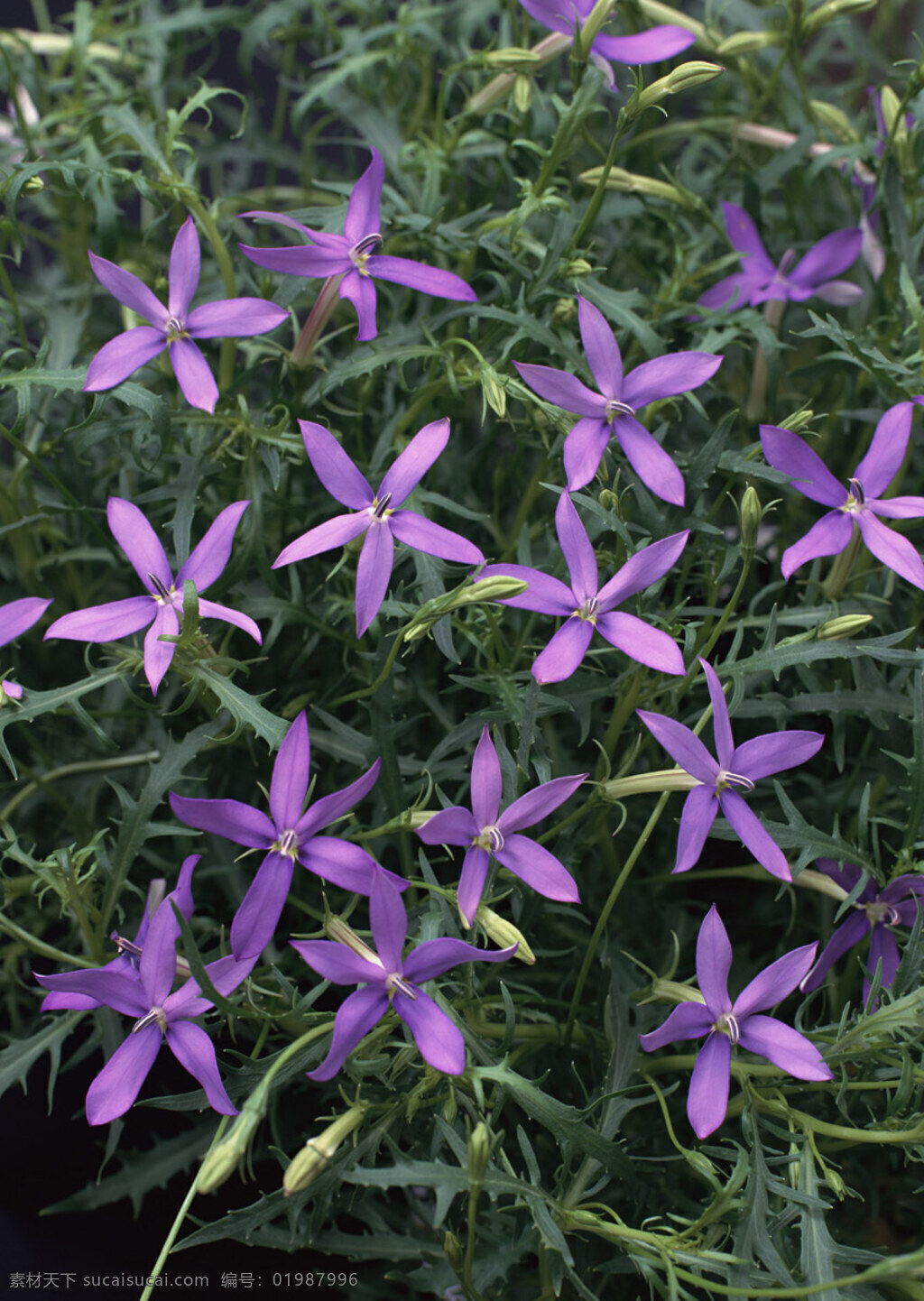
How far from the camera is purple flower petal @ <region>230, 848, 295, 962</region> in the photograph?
0.40 meters

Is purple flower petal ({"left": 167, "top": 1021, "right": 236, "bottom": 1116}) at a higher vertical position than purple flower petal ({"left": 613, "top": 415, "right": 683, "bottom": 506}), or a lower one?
lower

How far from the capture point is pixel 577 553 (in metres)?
0.44

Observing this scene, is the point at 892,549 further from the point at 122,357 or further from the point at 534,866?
the point at 122,357

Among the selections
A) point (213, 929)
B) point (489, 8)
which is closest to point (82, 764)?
point (213, 929)

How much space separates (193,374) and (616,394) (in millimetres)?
184

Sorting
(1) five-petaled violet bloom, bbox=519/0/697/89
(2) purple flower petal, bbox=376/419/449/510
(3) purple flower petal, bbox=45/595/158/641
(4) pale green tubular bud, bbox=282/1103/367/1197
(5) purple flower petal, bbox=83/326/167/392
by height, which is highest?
(1) five-petaled violet bloom, bbox=519/0/697/89

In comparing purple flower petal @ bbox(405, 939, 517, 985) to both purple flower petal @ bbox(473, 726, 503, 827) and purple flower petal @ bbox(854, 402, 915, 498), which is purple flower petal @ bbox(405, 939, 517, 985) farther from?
purple flower petal @ bbox(854, 402, 915, 498)

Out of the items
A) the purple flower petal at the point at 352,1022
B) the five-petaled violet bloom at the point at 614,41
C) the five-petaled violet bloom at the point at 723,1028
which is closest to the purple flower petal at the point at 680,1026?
the five-petaled violet bloom at the point at 723,1028

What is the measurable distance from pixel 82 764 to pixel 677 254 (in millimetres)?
430

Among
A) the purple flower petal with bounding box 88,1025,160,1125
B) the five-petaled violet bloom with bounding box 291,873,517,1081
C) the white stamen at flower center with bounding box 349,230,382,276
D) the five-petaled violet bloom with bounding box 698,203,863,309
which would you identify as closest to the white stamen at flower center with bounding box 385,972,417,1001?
the five-petaled violet bloom with bounding box 291,873,517,1081

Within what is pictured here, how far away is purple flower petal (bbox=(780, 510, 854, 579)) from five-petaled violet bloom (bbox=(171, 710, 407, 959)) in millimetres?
209

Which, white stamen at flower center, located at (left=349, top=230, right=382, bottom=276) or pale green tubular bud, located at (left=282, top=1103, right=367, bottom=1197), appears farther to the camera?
white stamen at flower center, located at (left=349, top=230, right=382, bottom=276)

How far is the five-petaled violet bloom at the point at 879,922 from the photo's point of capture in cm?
50

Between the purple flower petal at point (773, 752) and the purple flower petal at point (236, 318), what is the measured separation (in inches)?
10.6
